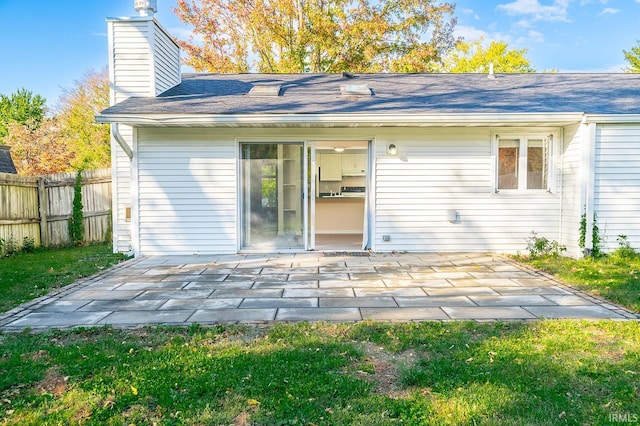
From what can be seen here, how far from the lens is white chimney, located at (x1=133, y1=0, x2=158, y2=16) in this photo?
7.02 metres

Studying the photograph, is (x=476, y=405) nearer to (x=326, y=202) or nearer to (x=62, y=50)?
(x=326, y=202)

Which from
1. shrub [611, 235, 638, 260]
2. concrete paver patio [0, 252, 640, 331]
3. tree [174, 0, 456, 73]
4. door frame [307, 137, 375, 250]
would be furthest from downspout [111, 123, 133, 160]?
tree [174, 0, 456, 73]

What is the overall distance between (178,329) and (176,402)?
3.73 feet

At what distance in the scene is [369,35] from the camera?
14.8 m

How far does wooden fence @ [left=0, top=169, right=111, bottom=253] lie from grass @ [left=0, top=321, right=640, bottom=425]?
5.20 m

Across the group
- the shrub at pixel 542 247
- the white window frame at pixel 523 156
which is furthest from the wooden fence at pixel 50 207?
the shrub at pixel 542 247

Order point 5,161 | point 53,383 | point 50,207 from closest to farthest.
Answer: point 53,383 → point 50,207 → point 5,161

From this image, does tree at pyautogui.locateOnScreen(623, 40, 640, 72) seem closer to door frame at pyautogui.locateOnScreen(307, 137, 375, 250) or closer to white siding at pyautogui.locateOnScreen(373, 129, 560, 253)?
white siding at pyautogui.locateOnScreen(373, 129, 560, 253)

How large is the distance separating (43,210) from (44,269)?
2.82 meters

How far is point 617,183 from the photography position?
20.4 feet

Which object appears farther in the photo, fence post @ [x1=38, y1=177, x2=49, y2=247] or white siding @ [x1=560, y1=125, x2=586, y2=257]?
fence post @ [x1=38, y1=177, x2=49, y2=247]

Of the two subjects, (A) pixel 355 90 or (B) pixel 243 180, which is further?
(A) pixel 355 90

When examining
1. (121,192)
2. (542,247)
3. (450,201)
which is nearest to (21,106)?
(121,192)

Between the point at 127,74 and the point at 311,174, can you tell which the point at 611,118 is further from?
the point at 127,74
